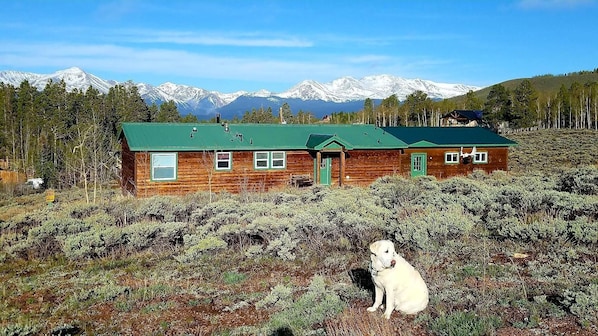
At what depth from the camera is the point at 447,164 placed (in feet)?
87.9

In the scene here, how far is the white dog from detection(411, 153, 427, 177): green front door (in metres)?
20.7

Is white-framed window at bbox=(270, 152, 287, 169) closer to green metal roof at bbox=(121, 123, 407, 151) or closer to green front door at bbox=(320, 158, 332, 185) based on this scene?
green metal roof at bbox=(121, 123, 407, 151)

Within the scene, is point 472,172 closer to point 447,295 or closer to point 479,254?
point 479,254

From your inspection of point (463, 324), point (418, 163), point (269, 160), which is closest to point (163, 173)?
point (269, 160)

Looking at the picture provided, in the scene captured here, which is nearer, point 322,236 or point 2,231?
point 322,236

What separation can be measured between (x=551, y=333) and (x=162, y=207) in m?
11.7

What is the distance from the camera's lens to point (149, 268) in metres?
9.37

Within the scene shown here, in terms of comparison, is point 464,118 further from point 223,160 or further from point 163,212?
point 163,212

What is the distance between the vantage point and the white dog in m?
5.64

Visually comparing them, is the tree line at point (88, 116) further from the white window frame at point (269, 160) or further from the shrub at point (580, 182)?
the shrub at point (580, 182)

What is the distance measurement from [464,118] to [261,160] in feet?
207

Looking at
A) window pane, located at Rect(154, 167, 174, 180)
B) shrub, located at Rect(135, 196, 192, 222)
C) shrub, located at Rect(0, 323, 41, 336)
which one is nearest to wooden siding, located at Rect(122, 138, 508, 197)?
window pane, located at Rect(154, 167, 174, 180)

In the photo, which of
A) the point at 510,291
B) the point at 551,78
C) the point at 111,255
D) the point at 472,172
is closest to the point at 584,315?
the point at 510,291

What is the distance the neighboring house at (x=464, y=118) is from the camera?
253ft
